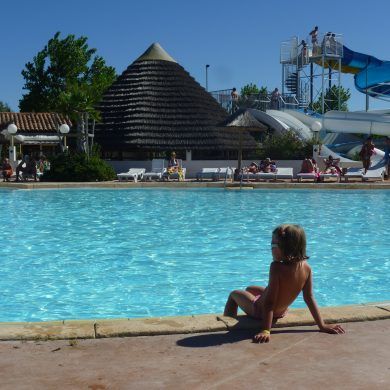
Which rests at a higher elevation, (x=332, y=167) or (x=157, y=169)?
(x=332, y=167)

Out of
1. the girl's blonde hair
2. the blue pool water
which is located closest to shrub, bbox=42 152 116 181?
the blue pool water

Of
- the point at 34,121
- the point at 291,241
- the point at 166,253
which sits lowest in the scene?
the point at 166,253

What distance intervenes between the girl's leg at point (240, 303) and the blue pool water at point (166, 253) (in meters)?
1.71

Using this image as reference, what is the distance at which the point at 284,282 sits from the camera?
11.8 ft

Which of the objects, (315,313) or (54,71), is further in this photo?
(54,71)

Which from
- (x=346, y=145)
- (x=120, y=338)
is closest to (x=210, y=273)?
(x=120, y=338)

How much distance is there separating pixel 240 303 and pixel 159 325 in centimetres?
62

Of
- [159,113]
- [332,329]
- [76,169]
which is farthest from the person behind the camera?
[159,113]

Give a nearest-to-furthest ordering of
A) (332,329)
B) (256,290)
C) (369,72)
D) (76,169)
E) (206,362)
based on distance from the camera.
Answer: (206,362) → (332,329) → (256,290) → (76,169) → (369,72)

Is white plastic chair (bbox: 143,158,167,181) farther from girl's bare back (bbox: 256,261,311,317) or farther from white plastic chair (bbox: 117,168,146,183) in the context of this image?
girl's bare back (bbox: 256,261,311,317)

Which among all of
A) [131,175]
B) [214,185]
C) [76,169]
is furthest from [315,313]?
[131,175]

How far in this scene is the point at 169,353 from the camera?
3193 mm

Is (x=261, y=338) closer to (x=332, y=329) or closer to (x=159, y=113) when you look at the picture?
(x=332, y=329)

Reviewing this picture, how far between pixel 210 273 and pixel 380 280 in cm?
200
